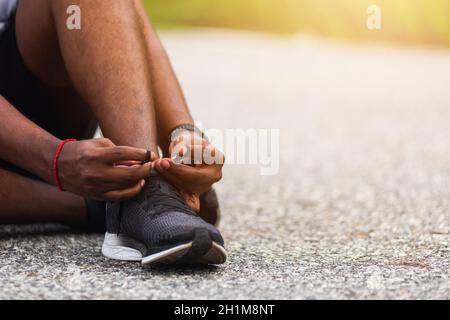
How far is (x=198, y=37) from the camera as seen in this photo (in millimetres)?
9188

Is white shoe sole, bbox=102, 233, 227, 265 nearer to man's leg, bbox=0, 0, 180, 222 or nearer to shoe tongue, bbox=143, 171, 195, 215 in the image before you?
shoe tongue, bbox=143, 171, 195, 215

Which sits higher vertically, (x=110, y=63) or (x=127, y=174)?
(x=110, y=63)

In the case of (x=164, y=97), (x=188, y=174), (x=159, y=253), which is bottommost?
(x=159, y=253)

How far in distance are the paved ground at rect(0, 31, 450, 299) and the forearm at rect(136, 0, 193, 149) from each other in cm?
30

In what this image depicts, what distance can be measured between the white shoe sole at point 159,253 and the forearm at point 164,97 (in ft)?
0.83

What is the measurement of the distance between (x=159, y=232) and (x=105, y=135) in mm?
265

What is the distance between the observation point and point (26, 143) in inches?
59.3

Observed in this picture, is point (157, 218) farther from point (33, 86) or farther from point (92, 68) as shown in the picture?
point (33, 86)

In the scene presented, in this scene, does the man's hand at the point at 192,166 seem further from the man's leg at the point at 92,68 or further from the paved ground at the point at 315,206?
the paved ground at the point at 315,206

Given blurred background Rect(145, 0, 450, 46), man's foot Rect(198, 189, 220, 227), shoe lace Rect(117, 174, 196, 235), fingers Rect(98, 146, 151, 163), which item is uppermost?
blurred background Rect(145, 0, 450, 46)

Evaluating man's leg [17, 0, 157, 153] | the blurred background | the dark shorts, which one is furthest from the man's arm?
the blurred background

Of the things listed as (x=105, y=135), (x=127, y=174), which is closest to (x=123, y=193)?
(x=127, y=174)

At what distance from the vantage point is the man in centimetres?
142

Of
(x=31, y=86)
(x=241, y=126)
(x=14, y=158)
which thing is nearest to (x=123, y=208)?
(x=14, y=158)
